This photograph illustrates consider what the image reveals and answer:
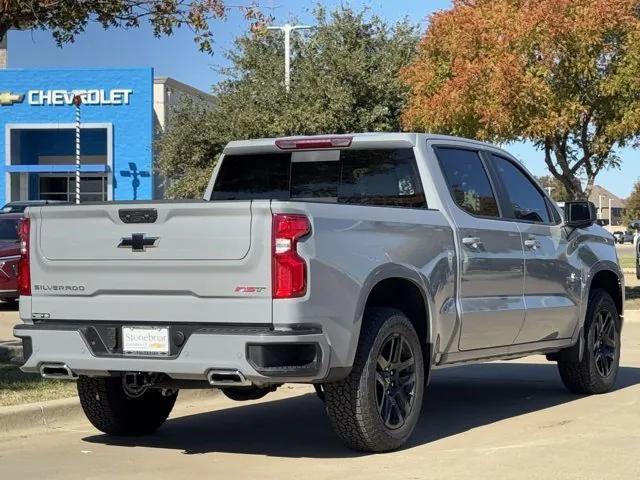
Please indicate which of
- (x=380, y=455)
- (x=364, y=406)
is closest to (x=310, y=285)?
(x=364, y=406)

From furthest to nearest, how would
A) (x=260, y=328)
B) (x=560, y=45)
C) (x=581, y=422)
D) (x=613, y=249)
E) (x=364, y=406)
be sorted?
(x=560, y=45) < (x=613, y=249) < (x=581, y=422) < (x=364, y=406) < (x=260, y=328)

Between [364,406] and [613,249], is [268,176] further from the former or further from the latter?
[613,249]

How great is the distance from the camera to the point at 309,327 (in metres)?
6.44

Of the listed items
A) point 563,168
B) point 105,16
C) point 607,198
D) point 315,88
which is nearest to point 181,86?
point 315,88

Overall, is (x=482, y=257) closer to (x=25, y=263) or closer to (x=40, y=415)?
(x=25, y=263)

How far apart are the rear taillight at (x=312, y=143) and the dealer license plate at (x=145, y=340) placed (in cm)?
226

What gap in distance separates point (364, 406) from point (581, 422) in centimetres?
236

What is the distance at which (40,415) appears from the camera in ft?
27.7

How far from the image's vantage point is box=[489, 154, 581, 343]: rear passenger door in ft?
28.9

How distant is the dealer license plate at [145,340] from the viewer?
263 inches

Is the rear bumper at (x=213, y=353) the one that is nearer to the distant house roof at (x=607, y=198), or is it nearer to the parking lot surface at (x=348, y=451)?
the parking lot surface at (x=348, y=451)

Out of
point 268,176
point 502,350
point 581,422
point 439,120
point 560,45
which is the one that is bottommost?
point 581,422

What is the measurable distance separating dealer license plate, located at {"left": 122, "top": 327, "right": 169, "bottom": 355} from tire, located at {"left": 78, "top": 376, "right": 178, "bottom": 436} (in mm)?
966

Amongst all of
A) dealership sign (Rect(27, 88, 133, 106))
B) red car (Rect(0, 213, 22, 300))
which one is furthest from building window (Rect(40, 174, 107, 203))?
red car (Rect(0, 213, 22, 300))
